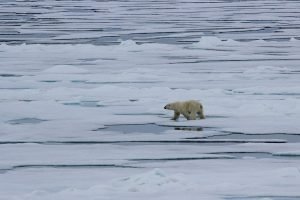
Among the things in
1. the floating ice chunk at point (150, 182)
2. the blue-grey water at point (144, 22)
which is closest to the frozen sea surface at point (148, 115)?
A: the floating ice chunk at point (150, 182)

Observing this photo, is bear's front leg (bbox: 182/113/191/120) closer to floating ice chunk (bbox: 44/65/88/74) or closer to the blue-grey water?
floating ice chunk (bbox: 44/65/88/74)

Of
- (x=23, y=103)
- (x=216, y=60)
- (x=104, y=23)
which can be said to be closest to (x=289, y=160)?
(x=23, y=103)

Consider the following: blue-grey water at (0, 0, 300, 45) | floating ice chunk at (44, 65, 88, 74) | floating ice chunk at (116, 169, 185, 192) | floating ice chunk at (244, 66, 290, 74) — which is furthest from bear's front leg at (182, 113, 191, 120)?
blue-grey water at (0, 0, 300, 45)

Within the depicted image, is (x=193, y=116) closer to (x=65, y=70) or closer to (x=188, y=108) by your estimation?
(x=188, y=108)

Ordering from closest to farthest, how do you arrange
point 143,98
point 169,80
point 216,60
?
point 143,98 → point 169,80 → point 216,60

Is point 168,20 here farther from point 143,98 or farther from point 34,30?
point 143,98

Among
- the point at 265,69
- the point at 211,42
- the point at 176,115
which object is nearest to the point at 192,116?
the point at 176,115

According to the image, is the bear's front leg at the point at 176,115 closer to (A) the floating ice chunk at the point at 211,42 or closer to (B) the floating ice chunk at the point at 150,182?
(B) the floating ice chunk at the point at 150,182
